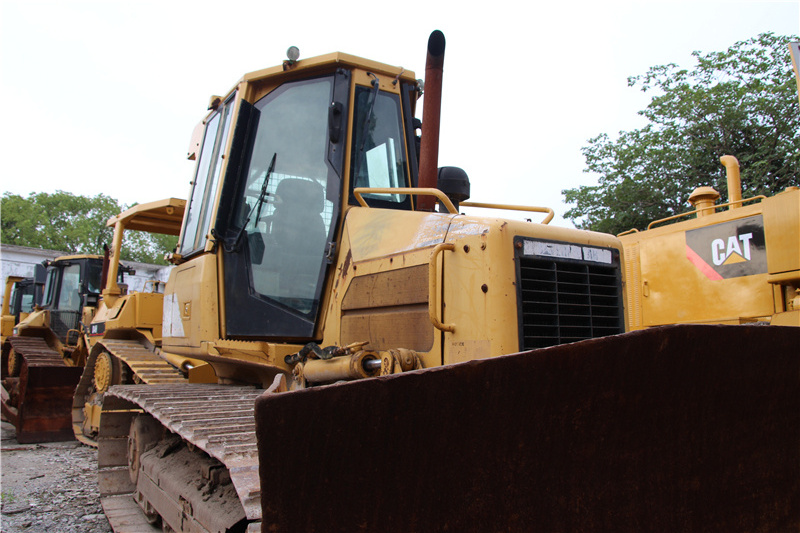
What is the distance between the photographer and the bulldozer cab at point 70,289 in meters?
11.1

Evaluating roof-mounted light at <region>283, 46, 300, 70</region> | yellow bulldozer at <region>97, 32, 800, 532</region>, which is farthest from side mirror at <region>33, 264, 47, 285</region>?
roof-mounted light at <region>283, 46, 300, 70</region>

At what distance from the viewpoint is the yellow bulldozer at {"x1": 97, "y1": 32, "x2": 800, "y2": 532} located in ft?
5.17

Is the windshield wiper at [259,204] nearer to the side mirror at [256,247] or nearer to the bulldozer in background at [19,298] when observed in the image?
the side mirror at [256,247]

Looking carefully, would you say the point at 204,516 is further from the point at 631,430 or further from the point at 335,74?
the point at 335,74

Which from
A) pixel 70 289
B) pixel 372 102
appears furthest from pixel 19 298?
pixel 372 102

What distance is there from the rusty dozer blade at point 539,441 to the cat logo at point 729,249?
4.52m

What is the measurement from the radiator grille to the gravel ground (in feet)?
10.6

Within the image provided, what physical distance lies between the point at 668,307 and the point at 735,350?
5130 millimetres

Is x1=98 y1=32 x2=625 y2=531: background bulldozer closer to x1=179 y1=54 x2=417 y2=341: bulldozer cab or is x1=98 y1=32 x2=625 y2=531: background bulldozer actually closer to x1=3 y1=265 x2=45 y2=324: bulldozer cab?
x1=179 y1=54 x2=417 y2=341: bulldozer cab

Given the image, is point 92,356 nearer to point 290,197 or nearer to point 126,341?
point 126,341

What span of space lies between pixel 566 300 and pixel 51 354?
8024 millimetres

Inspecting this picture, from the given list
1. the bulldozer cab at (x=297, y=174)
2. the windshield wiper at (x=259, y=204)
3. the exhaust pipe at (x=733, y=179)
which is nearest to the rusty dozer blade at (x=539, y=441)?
the bulldozer cab at (x=297, y=174)

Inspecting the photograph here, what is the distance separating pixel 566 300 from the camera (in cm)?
266

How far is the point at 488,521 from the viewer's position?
1623 mm
